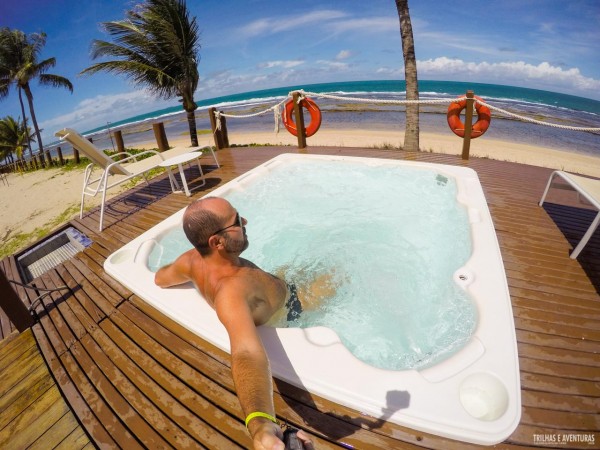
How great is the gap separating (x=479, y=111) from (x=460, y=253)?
10.1ft

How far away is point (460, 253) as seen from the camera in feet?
8.39

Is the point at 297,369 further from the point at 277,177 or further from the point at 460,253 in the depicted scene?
the point at 277,177

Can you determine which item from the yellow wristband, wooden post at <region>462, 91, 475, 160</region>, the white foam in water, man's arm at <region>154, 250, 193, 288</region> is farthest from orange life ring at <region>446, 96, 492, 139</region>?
the yellow wristband

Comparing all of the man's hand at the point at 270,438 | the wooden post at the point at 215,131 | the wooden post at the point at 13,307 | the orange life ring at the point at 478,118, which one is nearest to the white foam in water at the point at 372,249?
the wooden post at the point at 13,307

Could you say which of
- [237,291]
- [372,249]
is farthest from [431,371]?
[372,249]

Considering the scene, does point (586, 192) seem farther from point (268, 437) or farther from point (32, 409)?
point (32, 409)

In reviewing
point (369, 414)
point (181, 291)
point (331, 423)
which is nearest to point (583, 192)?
point (369, 414)

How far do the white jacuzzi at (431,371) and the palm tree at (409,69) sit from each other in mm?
4418

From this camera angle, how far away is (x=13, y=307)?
211 cm

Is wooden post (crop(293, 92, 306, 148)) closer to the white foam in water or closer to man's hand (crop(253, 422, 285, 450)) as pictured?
the white foam in water

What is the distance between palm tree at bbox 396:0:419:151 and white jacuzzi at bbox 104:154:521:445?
174 inches

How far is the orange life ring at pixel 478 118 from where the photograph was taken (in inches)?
172

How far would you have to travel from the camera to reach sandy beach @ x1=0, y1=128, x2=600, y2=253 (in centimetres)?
672

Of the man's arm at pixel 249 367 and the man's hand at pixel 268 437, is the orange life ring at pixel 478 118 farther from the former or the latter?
the man's hand at pixel 268 437
